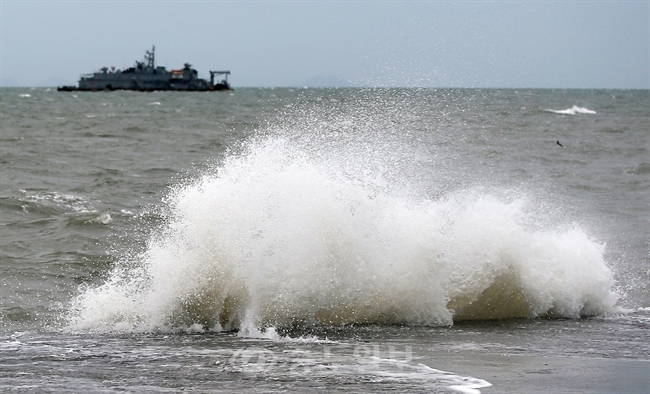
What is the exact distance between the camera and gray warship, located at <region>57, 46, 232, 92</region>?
114 meters

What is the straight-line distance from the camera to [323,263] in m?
8.19

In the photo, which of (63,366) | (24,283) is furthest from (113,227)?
(63,366)

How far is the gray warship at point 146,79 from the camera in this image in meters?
→ 114

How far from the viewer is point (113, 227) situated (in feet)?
44.4

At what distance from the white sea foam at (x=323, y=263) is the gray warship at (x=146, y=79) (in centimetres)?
10769

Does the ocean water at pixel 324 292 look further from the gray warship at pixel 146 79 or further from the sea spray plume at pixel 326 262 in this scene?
the gray warship at pixel 146 79

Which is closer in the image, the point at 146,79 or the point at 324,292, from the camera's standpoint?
the point at 324,292

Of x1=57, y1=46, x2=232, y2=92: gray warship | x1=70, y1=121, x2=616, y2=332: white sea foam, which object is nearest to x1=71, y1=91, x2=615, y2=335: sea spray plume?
x1=70, y1=121, x2=616, y2=332: white sea foam

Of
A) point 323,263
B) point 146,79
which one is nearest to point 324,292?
point 323,263

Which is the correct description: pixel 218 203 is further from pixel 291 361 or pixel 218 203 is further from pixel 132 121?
pixel 132 121

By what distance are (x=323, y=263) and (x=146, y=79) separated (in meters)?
109

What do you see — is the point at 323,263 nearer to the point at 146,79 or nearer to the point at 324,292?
the point at 324,292

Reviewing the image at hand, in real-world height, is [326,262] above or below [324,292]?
above

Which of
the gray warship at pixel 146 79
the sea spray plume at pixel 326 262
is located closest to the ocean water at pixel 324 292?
the sea spray plume at pixel 326 262
